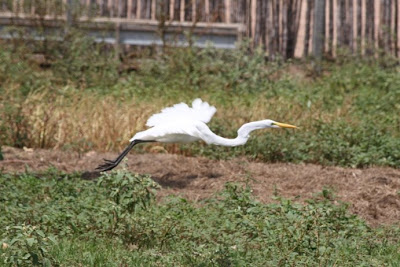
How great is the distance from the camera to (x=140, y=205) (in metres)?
6.34

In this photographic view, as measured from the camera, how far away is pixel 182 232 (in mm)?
6523

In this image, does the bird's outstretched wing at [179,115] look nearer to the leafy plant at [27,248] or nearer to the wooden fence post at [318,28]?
the leafy plant at [27,248]

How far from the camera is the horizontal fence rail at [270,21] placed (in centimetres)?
1423

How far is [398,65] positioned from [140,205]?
8.73 m

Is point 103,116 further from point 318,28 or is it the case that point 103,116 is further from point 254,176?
point 318,28

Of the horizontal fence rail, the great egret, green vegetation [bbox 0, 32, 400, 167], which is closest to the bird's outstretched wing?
the great egret

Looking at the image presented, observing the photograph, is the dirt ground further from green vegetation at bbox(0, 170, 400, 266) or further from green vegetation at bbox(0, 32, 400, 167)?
green vegetation at bbox(0, 170, 400, 266)

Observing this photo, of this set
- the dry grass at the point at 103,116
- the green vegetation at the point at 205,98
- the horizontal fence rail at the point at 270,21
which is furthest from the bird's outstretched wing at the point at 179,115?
the horizontal fence rail at the point at 270,21

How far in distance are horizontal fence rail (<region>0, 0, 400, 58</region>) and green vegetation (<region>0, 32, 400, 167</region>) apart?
1.37ft

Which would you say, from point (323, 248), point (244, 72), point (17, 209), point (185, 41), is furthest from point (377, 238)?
point (185, 41)

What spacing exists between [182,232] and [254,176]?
2043mm

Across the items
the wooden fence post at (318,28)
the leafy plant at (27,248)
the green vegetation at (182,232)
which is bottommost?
the green vegetation at (182,232)

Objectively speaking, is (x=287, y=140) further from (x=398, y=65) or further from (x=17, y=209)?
(x=398, y=65)

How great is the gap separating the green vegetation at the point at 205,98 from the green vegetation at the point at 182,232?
2308 millimetres
